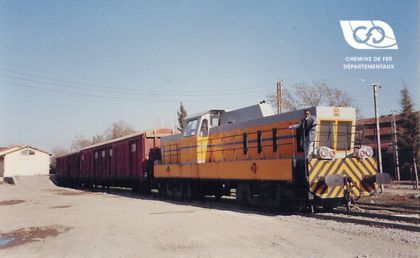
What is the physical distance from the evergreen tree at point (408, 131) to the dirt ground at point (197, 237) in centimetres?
2492

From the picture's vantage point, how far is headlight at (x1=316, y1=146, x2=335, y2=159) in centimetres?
1010

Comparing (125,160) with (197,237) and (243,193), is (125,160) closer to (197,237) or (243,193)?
(243,193)

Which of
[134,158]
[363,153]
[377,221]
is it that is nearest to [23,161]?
[134,158]

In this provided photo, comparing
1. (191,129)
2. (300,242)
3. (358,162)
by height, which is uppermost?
(191,129)

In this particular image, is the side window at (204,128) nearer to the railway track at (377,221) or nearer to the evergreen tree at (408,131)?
the railway track at (377,221)

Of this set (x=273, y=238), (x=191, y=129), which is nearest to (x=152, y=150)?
(x=191, y=129)

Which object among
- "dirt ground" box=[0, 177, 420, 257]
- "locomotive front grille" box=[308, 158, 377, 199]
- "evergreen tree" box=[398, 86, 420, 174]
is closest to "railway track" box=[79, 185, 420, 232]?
"dirt ground" box=[0, 177, 420, 257]

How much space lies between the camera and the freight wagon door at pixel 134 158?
66.5 ft

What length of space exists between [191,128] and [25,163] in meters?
48.1

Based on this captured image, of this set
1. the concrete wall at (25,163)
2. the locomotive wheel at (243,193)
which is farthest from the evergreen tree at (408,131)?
the concrete wall at (25,163)

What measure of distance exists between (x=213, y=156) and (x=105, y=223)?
18.6ft

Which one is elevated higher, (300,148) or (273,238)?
(300,148)

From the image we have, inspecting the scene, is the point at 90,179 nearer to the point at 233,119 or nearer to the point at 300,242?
the point at 233,119

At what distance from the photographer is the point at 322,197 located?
32.8 feet
